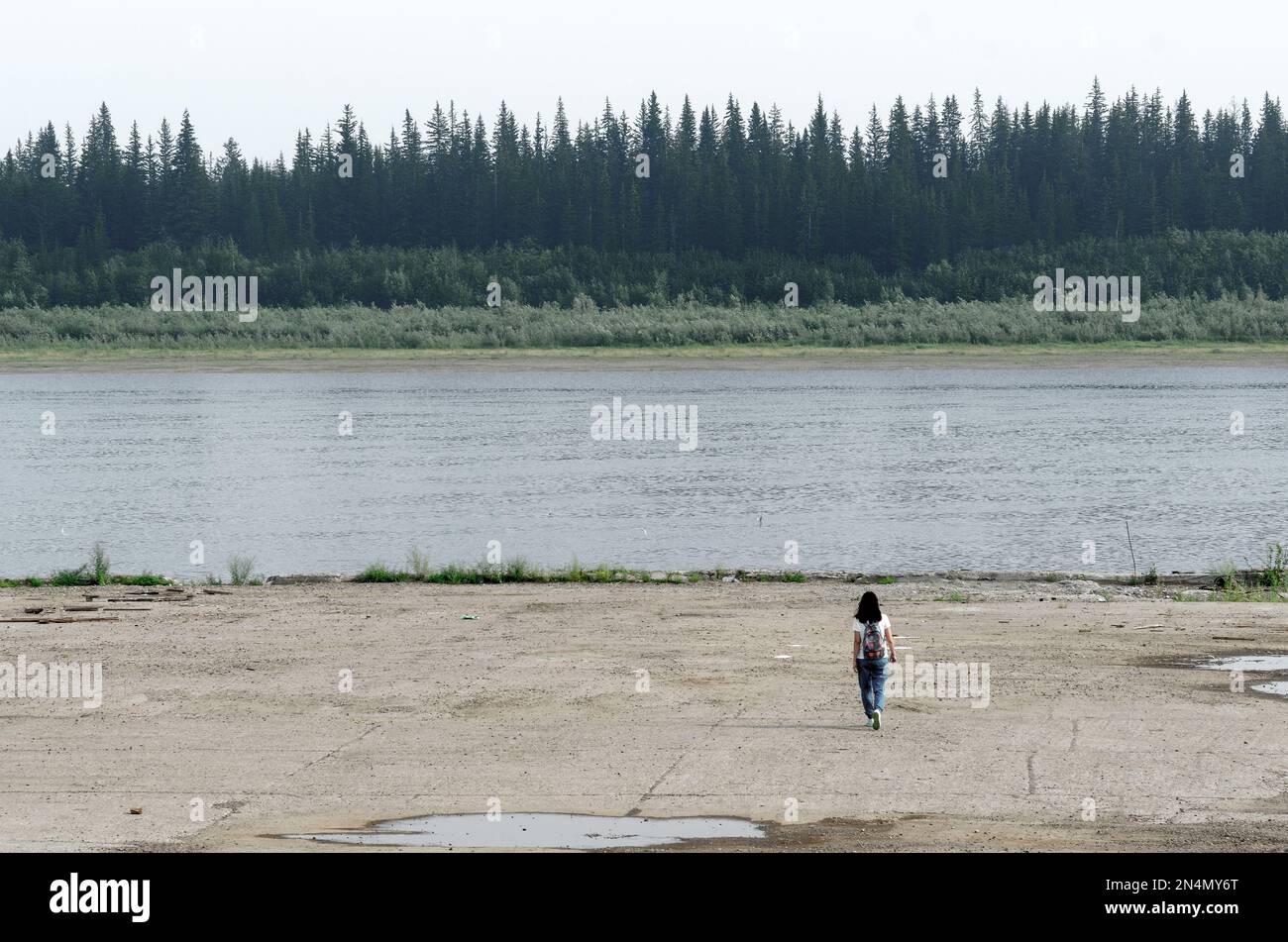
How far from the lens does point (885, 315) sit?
297 ft

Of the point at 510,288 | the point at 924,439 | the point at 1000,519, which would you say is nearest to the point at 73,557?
the point at 1000,519

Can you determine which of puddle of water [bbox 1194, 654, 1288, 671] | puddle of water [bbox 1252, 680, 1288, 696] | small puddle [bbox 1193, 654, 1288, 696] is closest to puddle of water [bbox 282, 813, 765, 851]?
puddle of water [bbox 1252, 680, 1288, 696]

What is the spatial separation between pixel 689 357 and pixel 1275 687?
224ft

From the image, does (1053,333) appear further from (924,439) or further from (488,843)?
(488,843)

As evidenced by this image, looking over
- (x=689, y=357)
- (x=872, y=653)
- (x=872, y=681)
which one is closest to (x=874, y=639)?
(x=872, y=653)

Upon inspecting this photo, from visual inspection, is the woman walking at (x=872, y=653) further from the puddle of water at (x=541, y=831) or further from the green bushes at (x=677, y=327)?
the green bushes at (x=677, y=327)

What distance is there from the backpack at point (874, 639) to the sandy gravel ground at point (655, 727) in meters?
0.70

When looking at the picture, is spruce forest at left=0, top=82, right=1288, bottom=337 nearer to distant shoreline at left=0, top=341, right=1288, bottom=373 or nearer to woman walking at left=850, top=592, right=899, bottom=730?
distant shoreline at left=0, top=341, right=1288, bottom=373

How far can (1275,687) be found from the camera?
14602mm

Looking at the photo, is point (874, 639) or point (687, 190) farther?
point (687, 190)

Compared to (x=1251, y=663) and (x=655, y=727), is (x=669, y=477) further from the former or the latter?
(x=655, y=727)

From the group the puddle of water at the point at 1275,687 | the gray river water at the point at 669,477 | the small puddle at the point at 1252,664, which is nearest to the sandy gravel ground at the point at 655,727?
the puddle of water at the point at 1275,687

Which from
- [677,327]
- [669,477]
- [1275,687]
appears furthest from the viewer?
[677,327]

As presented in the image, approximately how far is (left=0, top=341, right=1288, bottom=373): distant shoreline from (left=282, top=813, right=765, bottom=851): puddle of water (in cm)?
7000
